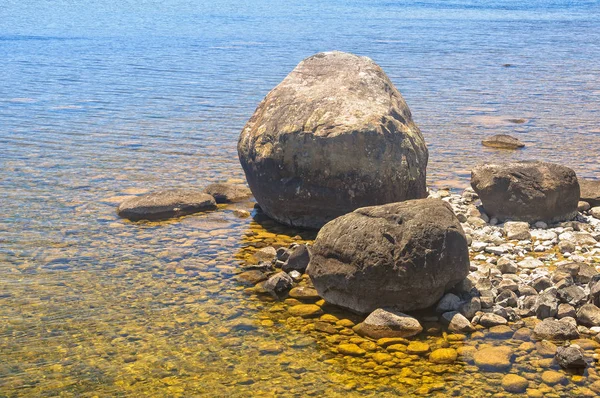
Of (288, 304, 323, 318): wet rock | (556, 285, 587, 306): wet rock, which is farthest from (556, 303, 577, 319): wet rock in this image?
(288, 304, 323, 318): wet rock

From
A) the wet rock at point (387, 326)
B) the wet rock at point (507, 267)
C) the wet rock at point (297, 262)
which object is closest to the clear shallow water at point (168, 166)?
the wet rock at point (387, 326)

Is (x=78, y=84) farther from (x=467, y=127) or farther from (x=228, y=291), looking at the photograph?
(x=228, y=291)

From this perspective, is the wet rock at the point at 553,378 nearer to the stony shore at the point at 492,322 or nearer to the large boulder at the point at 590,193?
the stony shore at the point at 492,322

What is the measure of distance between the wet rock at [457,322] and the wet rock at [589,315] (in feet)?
3.55

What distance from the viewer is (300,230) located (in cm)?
1019

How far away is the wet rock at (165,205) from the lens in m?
10.5

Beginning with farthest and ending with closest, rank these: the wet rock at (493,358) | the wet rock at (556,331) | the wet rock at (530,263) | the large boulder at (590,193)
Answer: the large boulder at (590,193) < the wet rock at (530,263) < the wet rock at (556,331) < the wet rock at (493,358)

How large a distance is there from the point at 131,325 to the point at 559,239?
5.45 m

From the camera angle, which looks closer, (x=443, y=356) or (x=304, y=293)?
(x=443, y=356)

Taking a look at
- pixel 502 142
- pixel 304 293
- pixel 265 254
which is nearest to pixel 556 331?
pixel 304 293

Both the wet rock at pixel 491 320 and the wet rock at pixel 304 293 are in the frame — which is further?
the wet rock at pixel 304 293

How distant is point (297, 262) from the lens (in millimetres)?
8734

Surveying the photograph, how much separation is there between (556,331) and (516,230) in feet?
9.04

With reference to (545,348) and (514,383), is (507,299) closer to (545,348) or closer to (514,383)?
(545,348)
